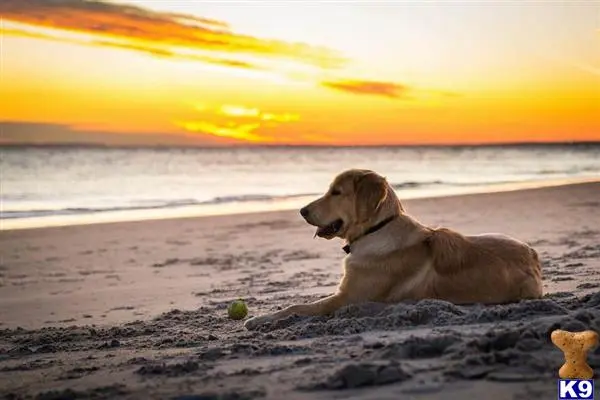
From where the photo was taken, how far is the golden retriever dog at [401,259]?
560cm

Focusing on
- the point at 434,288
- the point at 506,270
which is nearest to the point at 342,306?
the point at 434,288

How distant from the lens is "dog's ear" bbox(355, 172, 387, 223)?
5.80 metres

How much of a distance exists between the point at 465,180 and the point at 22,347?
26743 millimetres

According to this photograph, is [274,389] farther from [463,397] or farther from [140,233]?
[140,233]

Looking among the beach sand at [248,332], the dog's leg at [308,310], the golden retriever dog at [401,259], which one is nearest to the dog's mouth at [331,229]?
the golden retriever dog at [401,259]

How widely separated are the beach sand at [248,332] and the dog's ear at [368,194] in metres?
0.71

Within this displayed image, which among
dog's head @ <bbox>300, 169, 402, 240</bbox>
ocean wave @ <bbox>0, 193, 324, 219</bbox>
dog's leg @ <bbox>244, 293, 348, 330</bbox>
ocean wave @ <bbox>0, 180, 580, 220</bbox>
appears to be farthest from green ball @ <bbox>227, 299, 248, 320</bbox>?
ocean wave @ <bbox>0, 193, 324, 219</bbox>

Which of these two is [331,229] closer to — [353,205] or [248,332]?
[353,205]

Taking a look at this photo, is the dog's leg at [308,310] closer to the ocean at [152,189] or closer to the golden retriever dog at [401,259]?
the golden retriever dog at [401,259]

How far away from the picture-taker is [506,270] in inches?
222

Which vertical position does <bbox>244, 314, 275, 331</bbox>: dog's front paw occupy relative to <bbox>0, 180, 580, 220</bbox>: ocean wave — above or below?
above

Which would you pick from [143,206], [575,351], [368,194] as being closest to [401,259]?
[368,194]

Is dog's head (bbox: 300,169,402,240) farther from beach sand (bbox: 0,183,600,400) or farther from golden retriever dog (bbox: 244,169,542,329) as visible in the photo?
beach sand (bbox: 0,183,600,400)

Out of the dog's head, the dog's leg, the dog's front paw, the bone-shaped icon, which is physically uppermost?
the dog's head
